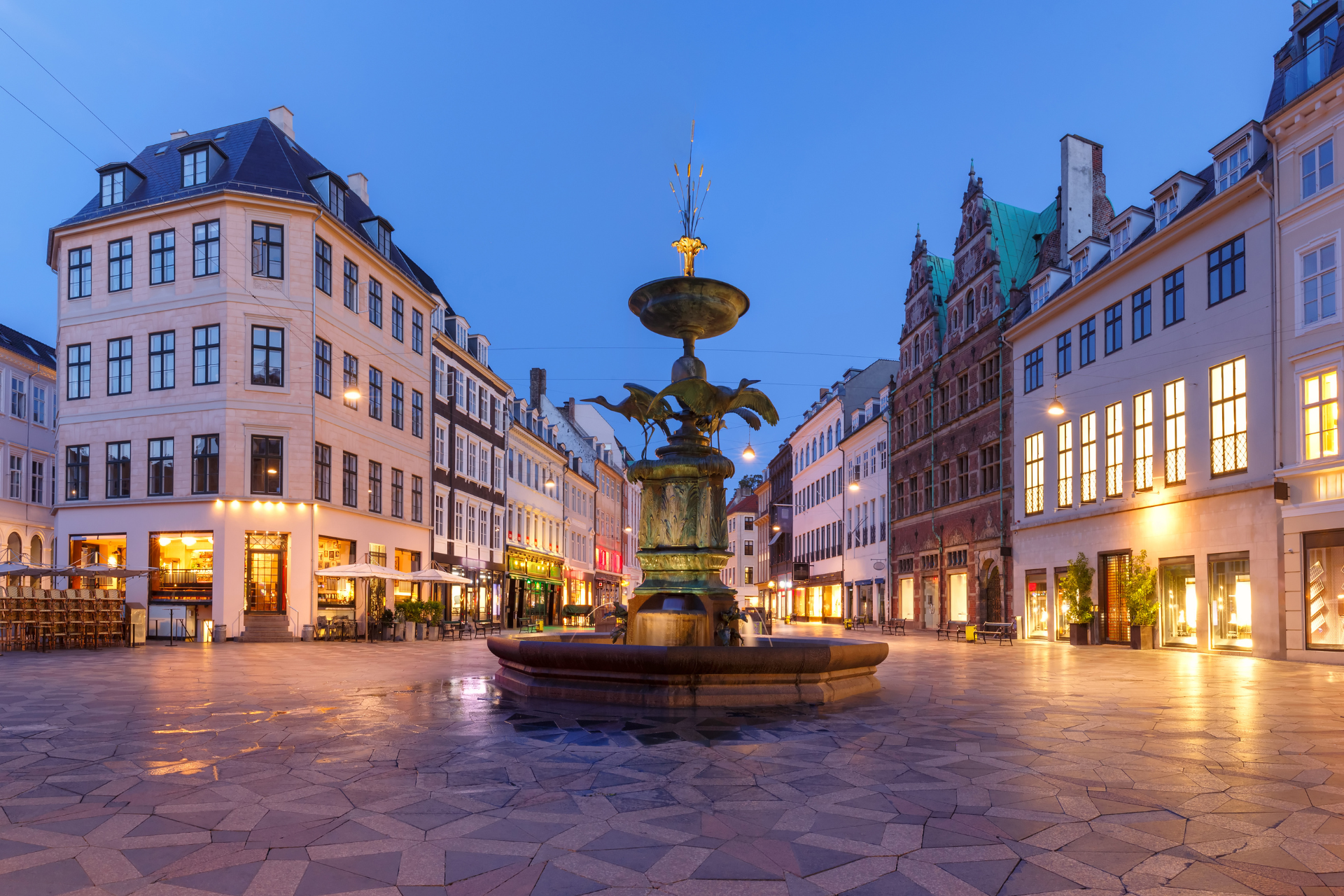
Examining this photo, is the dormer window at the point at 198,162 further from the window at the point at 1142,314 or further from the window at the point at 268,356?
the window at the point at 1142,314

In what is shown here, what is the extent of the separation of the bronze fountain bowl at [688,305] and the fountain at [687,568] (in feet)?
0.05

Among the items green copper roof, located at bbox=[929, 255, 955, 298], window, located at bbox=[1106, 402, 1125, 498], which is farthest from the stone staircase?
green copper roof, located at bbox=[929, 255, 955, 298]

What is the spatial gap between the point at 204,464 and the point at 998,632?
27.6 m

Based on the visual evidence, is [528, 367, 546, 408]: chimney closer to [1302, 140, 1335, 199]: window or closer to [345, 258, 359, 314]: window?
[345, 258, 359, 314]: window

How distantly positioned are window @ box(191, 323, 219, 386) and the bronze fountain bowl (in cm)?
2247

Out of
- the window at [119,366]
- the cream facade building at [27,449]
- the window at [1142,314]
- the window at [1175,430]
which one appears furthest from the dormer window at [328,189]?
the window at [1175,430]

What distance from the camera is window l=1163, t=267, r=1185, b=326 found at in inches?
1111

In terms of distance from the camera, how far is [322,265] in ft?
114

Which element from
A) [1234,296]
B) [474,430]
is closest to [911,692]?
[1234,296]

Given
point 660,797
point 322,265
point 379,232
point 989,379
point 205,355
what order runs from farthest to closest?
point 989,379, point 379,232, point 322,265, point 205,355, point 660,797

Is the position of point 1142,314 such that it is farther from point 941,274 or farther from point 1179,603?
point 941,274

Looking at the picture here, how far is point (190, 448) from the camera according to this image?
32.4 m

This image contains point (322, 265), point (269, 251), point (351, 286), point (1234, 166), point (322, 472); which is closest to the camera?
point (1234, 166)

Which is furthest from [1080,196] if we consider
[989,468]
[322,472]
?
[322,472]
